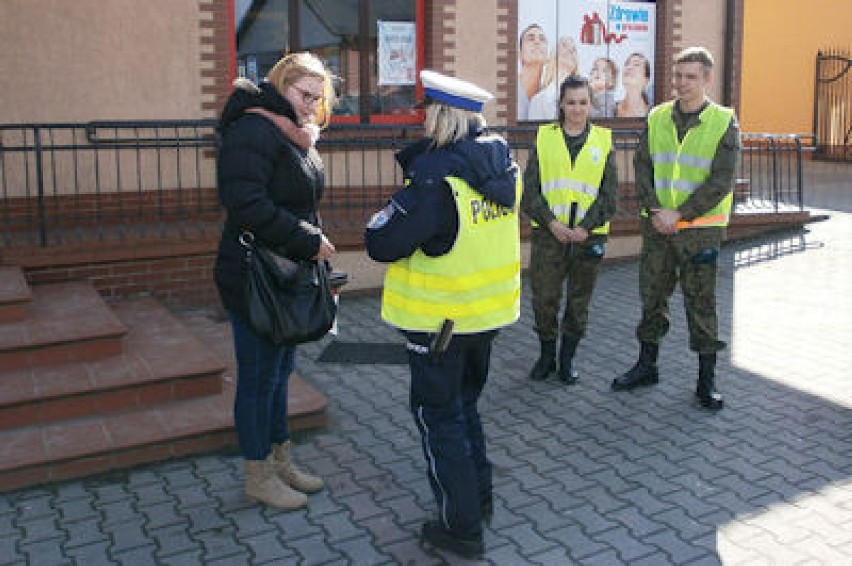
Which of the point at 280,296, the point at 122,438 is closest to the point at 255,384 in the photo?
the point at 280,296

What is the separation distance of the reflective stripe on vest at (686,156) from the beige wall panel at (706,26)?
6.63m

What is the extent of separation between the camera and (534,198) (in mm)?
6023

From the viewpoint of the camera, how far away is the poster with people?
432 inches

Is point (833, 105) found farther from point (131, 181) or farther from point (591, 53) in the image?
point (131, 181)

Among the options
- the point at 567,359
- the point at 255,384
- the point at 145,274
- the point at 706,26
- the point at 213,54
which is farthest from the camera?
the point at 706,26

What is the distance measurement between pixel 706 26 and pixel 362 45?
15.2ft

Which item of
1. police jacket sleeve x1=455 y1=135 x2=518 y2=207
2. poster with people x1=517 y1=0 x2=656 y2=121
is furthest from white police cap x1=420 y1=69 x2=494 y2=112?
poster with people x1=517 y1=0 x2=656 y2=121

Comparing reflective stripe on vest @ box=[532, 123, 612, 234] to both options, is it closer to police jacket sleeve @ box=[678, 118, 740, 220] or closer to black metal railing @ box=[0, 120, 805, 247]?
police jacket sleeve @ box=[678, 118, 740, 220]

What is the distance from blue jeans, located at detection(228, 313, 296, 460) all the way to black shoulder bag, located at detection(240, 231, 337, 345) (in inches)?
5.9

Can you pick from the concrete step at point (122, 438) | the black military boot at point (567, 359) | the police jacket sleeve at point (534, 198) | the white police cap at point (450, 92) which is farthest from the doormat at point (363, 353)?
the white police cap at point (450, 92)

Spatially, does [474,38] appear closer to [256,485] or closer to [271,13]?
[271,13]

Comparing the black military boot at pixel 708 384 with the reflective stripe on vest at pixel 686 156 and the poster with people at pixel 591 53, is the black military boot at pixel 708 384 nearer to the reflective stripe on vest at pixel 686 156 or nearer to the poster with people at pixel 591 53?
the reflective stripe on vest at pixel 686 156

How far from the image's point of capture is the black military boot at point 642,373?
20.0 feet

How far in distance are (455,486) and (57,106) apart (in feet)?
19.3
